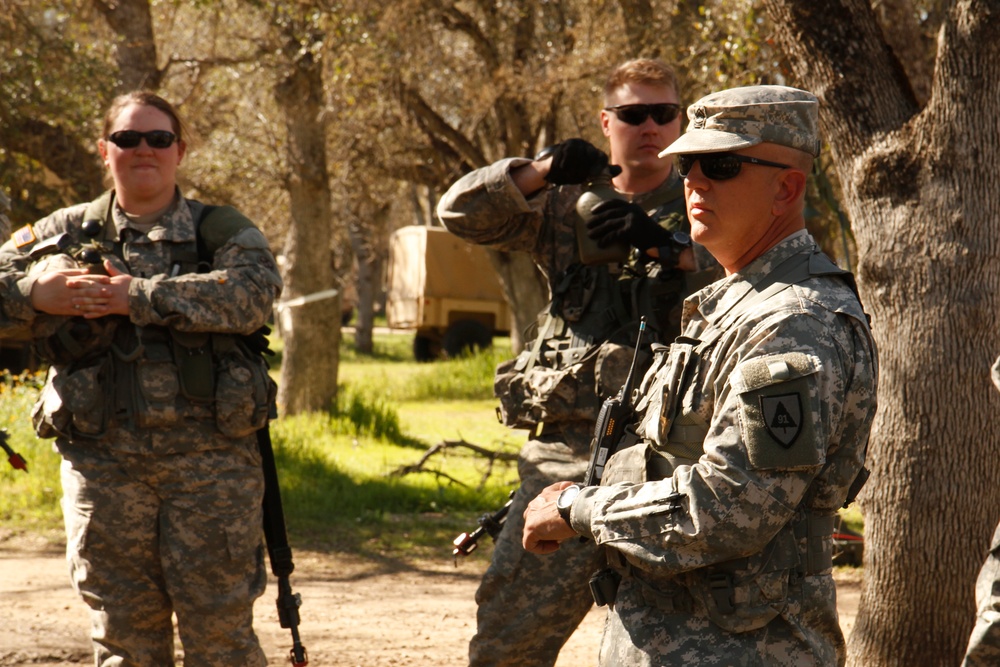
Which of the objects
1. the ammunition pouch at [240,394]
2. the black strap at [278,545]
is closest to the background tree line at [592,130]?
the ammunition pouch at [240,394]

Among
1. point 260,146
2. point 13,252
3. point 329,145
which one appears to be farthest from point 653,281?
point 260,146

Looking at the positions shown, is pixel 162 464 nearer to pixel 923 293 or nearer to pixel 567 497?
pixel 567 497

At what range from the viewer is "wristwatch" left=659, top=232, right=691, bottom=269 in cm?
326

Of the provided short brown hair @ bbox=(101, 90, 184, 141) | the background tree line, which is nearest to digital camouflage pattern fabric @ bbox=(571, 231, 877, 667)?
the background tree line

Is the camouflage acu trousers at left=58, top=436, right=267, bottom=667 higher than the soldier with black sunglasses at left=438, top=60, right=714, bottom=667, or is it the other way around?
the soldier with black sunglasses at left=438, top=60, right=714, bottom=667

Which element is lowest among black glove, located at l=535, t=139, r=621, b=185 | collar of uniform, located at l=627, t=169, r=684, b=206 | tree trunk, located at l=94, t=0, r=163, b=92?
collar of uniform, located at l=627, t=169, r=684, b=206

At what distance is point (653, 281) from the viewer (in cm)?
339

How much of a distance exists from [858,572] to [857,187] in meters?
2.96

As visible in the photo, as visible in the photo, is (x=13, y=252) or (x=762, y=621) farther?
(x=13, y=252)

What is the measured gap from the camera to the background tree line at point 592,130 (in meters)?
3.96

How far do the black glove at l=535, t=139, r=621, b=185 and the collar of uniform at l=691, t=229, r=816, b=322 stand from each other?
120cm

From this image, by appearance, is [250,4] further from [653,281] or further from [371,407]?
[653,281]

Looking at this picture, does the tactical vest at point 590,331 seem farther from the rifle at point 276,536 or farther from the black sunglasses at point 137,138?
the black sunglasses at point 137,138

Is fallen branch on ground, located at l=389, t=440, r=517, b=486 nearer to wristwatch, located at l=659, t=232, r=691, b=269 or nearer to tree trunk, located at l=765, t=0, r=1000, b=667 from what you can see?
tree trunk, located at l=765, t=0, r=1000, b=667
